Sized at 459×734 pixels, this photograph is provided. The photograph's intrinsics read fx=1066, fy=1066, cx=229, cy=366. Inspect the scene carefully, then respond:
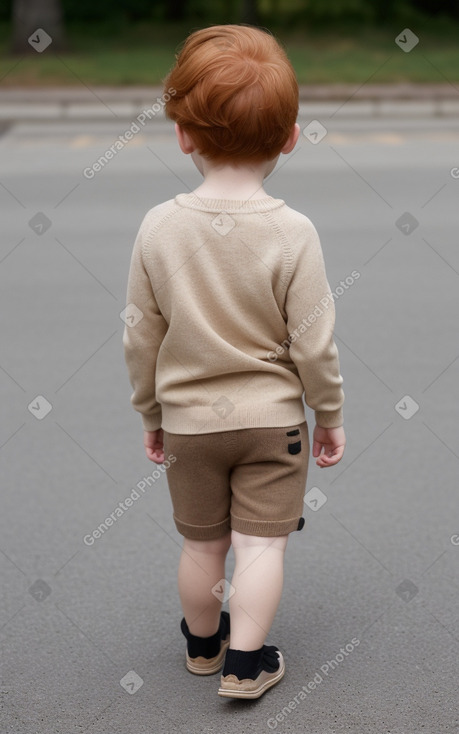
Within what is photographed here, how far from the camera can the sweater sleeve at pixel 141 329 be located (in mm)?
2348

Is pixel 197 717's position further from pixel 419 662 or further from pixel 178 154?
pixel 178 154

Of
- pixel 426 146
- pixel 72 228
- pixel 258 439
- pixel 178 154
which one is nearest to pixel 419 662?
pixel 258 439

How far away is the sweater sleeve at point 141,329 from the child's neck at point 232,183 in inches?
6.9

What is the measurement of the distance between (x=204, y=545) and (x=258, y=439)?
0.34 meters

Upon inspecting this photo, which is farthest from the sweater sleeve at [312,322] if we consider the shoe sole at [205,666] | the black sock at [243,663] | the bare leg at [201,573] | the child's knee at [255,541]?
the shoe sole at [205,666]

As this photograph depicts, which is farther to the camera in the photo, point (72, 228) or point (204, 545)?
point (72, 228)

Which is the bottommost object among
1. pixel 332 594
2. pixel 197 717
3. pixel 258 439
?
pixel 197 717

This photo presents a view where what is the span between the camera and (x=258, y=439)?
7.70 ft

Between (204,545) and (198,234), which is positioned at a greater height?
(198,234)

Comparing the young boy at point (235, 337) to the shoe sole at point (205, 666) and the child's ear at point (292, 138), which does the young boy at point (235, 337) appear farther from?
the shoe sole at point (205, 666)

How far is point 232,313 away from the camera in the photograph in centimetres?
228

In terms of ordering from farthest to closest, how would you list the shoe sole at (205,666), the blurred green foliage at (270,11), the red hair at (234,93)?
1. the blurred green foliage at (270,11)
2. the shoe sole at (205,666)
3. the red hair at (234,93)

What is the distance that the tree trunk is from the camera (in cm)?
1881

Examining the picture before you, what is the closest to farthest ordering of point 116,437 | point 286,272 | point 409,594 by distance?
point 286,272, point 409,594, point 116,437
